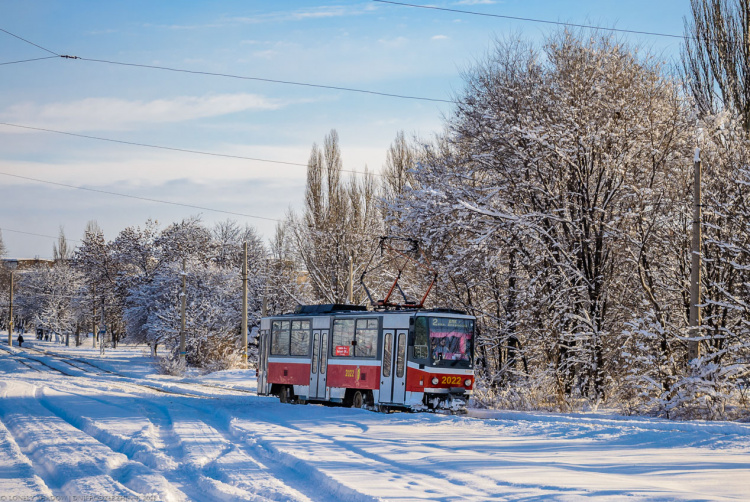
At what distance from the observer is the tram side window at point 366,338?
2317 centimetres

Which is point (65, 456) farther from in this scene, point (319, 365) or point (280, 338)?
point (280, 338)

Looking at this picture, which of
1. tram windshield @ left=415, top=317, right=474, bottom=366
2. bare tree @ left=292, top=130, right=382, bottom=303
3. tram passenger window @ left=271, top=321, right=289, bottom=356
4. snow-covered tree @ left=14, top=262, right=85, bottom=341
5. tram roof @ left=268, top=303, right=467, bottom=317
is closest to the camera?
tram windshield @ left=415, top=317, right=474, bottom=366

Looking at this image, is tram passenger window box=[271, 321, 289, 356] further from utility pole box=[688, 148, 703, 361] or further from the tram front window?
utility pole box=[688, 148, 703, 361]

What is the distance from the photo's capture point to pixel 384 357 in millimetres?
22750

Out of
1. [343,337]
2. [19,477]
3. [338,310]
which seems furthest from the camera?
[338,310]

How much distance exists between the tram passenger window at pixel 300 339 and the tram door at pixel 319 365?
0.53m

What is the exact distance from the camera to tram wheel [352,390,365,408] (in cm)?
2345

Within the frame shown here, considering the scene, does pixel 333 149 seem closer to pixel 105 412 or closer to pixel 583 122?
pixel 583 122

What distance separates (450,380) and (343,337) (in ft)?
13.7

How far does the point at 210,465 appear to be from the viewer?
12086 millimetres

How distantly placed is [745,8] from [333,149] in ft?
114

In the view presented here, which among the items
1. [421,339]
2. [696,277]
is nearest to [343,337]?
[421,339]

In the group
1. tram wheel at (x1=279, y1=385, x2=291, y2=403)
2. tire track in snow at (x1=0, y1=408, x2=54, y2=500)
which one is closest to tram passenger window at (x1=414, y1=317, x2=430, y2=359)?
tram wheel at (x1=279, y1=385, x2=291, y2=403)

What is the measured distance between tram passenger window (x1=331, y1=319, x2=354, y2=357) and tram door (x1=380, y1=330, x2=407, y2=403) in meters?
1.69
